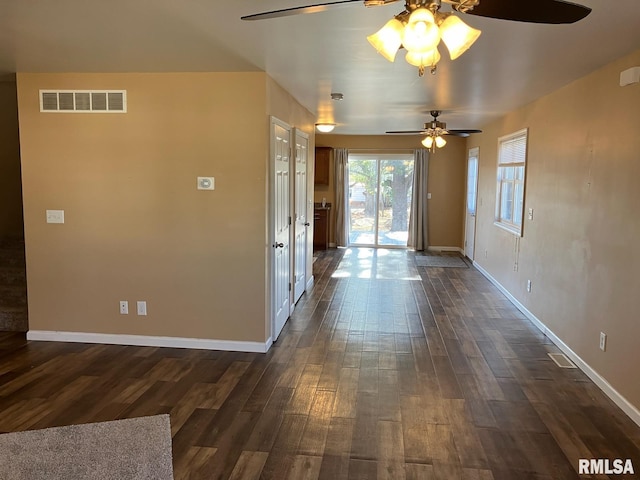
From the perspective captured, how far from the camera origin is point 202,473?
7.92 feet

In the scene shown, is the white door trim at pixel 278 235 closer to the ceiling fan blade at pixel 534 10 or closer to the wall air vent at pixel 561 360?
the wall air vent at pixel 561 360

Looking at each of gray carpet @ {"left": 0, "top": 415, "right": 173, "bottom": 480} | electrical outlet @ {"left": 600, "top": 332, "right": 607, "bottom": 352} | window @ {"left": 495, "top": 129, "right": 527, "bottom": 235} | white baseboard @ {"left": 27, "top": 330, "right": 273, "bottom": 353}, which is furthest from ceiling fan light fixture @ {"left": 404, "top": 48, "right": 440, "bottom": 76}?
window @ {"left": 495, "top": 129, "right": 527, "bottom": 235}

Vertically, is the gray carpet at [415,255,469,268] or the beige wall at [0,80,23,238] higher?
the beige wall at [0,80,23,238]

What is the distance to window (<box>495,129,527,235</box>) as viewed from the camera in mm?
5734

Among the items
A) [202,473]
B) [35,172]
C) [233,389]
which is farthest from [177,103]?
[202,473]

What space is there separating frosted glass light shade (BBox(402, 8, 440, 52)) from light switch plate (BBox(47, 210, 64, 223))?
144 inches

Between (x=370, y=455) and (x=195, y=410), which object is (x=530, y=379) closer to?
(x=370, y=455)

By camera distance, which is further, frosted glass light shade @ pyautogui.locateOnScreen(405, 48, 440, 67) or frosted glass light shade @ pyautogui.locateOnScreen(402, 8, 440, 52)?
frosted glass light shade @ pyautogui.locateOnScreen(405, 48, 440, 67)

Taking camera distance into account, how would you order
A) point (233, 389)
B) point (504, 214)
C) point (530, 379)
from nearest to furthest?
1. point (233, 389)
2. point (530, 379)
3. point (504, 214)

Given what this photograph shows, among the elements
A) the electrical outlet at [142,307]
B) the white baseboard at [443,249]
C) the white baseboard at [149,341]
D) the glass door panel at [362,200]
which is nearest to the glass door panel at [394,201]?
the glass door panel at [362,200]

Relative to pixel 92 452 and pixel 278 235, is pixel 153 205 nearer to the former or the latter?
pixel 278 235

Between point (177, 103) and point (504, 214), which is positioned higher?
point (177, 103)

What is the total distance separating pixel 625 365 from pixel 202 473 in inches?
108

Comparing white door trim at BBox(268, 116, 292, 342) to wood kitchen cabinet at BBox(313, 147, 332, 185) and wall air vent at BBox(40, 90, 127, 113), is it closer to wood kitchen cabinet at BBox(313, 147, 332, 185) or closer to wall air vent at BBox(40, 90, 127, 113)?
wall air vent at BBox(40, 90, 127, 113)
